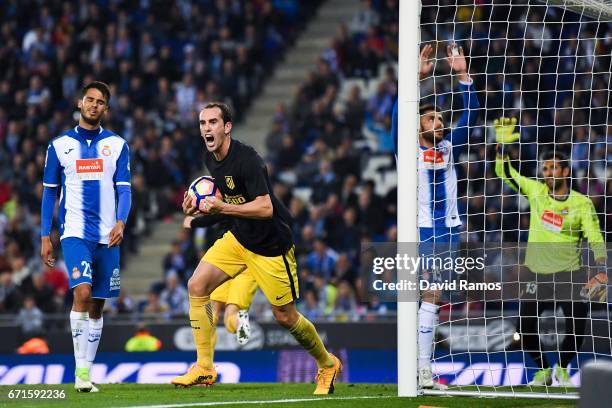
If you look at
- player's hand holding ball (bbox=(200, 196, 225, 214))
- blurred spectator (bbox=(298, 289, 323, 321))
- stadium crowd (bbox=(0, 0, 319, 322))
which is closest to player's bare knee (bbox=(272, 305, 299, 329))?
player's hand holding ball (bbox=(200, 196, 225, 214))

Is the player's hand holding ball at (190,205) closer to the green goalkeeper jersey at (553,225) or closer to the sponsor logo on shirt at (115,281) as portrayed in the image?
the sponsor logo on shirt at (115,281)

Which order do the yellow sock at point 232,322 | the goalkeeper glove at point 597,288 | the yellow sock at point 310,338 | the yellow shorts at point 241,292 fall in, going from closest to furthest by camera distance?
the yellow sock at point 310,338 → the goalkeeper glove at point 597,288 → the yellow sock at point 232,322 → the yellow shorts at point 241,292

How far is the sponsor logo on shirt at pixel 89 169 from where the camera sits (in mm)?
10312

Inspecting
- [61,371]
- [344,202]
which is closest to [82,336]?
[61,371]

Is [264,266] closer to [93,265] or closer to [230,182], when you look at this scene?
[230,182]

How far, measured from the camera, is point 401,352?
9.15 meters

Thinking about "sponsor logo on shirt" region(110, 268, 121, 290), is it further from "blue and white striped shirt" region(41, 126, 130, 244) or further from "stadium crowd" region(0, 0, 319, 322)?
"stadium crowd" region(0, 0, 319, 322)

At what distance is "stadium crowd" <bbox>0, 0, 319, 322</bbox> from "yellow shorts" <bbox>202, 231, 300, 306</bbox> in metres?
11.0

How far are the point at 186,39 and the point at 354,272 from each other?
8.51m

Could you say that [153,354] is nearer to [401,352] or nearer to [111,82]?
[401,352]

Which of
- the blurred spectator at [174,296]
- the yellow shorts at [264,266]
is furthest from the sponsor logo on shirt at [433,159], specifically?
the blurred spectator at [174,296]

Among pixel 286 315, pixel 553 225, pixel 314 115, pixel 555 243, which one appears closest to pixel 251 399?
pixel 286 315

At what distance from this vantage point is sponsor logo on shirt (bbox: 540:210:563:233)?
11.7 m

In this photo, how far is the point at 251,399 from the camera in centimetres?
941
